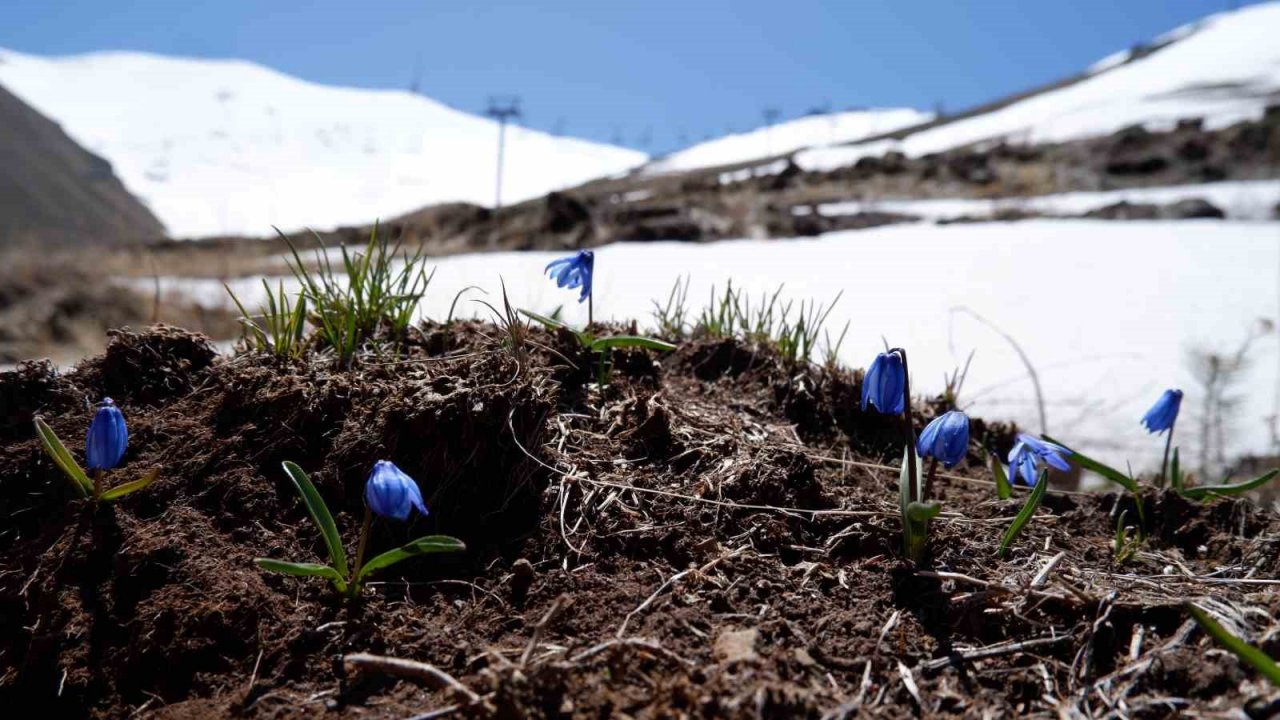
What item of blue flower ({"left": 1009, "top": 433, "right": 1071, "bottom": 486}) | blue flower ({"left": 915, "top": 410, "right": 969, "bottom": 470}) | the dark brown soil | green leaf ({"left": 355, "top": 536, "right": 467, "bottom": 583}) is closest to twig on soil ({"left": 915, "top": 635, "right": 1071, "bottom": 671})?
the dark brown soil

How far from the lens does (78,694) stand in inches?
48.3

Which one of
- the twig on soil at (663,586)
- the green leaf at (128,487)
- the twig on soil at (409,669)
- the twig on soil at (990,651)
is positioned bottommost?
the twig on soil at (409,669)

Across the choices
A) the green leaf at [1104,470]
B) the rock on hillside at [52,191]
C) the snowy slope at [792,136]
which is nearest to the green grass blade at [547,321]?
the green leaf at [1104,470]

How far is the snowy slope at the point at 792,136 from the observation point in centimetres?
3803

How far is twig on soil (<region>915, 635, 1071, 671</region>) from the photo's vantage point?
3.77ft

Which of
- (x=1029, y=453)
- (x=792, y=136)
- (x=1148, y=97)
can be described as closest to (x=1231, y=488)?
(x=1029, y=453)

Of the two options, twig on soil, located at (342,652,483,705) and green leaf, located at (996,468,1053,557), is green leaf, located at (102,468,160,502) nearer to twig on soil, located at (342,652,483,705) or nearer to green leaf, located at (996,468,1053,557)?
twig on soil, located at (342,652,483,705)

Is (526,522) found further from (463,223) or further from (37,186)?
(37,186)

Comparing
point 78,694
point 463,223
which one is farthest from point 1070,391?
point 463,223

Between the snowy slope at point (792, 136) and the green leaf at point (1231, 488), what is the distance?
3467 centimetres

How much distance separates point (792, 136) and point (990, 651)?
45.0m

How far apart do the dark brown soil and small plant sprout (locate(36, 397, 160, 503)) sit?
0.17 ft

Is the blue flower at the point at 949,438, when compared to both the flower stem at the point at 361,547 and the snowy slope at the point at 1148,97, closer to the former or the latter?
the flower stem at the point at 361,547

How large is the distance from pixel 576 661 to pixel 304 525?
64 centimetres
